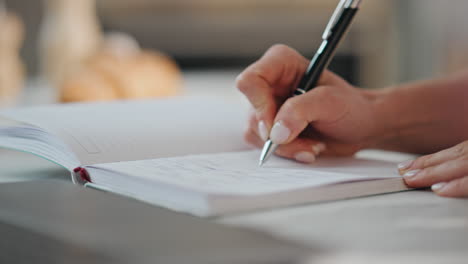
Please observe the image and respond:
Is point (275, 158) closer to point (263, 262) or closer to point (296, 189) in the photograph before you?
point (296, 189)

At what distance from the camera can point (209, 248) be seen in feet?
1.26

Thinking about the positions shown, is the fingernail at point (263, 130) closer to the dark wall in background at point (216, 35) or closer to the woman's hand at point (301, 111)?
the woman's hand at point (301, 111)

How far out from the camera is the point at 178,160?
690mm

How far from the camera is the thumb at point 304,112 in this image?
0.72 m

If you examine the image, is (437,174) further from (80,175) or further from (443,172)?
(80,175)

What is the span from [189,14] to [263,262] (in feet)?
14.3

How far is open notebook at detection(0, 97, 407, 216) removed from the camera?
0.52 meters

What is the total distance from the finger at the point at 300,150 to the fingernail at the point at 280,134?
25mm

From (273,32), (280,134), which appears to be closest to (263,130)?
(280,134)

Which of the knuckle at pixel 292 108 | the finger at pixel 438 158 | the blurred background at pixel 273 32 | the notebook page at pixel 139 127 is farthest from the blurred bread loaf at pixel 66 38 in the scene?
the blurred background at pixel 273 32

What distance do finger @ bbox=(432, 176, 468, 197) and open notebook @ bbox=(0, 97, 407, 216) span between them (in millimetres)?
40

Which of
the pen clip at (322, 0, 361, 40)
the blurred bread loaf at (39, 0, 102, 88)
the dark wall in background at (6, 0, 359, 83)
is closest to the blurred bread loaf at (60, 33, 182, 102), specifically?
the blurred bread loaf at (39, 0, 102, 88)

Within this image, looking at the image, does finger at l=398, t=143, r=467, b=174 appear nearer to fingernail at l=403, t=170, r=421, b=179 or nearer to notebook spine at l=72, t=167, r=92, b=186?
fingernail at l=403, t=170, r=421, b=179

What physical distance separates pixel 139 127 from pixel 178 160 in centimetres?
15
